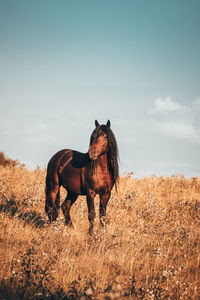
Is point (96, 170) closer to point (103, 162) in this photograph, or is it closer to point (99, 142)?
point (103, 162)

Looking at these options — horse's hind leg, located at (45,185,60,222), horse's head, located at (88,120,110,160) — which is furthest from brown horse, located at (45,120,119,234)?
horse's hind leg, located at (45,185,60,222)

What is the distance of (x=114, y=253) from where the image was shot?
14.5 feet

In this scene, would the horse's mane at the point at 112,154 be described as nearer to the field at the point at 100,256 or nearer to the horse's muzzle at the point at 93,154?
the horse's muzzle at the point at 93,154

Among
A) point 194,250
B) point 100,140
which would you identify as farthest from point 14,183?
point 194,250

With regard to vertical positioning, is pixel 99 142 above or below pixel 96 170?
above

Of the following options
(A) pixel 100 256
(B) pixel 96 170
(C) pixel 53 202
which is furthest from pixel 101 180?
(C) pixel 53 202

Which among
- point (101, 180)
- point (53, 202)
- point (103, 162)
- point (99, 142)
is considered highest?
point (99, 142)

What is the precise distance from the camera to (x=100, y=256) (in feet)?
13.9

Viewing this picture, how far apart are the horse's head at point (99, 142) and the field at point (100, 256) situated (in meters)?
1.71

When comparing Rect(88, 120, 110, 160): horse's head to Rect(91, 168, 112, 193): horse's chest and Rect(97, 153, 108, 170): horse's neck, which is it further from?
Rect(91, 168, 112, 193): horse's chest

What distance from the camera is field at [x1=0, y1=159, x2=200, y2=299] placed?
2846mm

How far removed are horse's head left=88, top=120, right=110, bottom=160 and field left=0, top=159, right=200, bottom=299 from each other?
171 centimetres

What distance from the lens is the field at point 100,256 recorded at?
9.34ft

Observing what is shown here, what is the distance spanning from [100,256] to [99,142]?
8.22 ft
